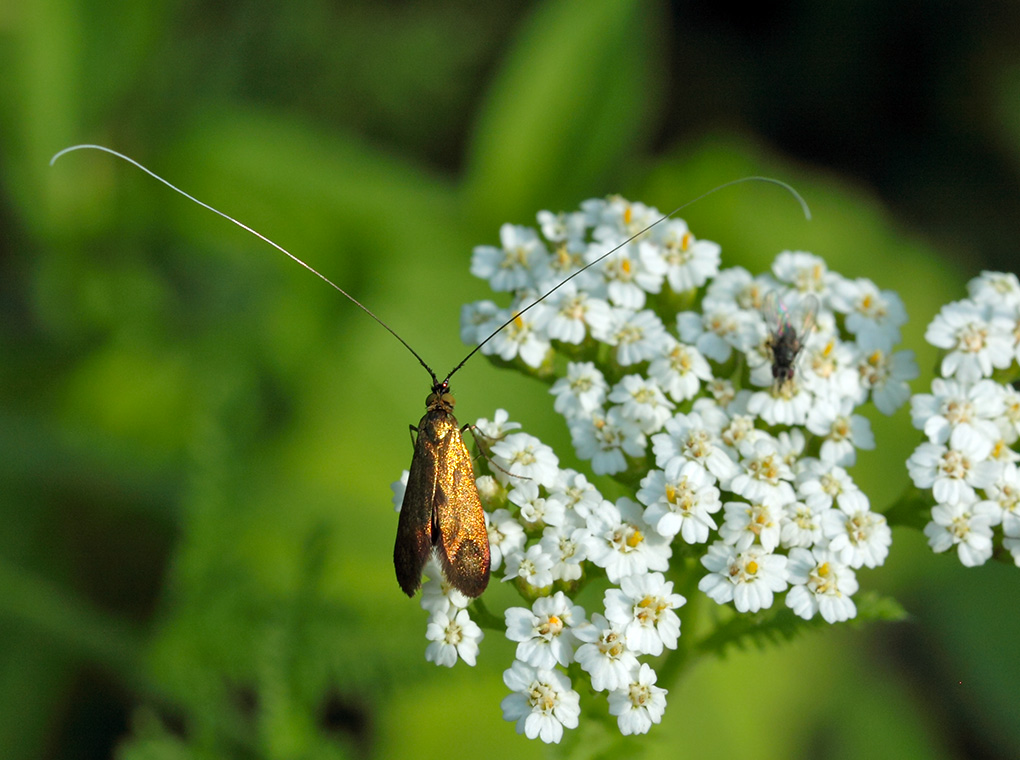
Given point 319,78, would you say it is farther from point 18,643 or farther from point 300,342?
point 18,643

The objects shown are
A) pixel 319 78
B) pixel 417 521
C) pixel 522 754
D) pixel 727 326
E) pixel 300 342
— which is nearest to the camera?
pixel 417 521

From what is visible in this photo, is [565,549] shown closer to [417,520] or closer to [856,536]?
[417,520]

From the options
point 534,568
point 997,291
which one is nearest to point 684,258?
point 997,291

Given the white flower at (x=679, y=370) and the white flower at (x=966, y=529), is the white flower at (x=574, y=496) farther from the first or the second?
the white flower at (x=966, y=529)

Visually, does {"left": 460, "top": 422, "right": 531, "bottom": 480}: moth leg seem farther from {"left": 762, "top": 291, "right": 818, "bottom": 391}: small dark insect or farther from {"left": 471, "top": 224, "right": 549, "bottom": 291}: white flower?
{"left": 762, "top": 291, "right": 818, "bottom": 391}: small dark insect

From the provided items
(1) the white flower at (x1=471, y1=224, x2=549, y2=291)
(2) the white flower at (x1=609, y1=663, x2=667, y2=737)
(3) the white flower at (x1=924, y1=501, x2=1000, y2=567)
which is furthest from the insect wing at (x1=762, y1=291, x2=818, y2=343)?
(2) the white flower at (x1=609, y1=663, x2=667, y2=737)

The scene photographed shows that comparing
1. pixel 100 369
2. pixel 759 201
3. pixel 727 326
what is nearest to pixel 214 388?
pixel 100 369

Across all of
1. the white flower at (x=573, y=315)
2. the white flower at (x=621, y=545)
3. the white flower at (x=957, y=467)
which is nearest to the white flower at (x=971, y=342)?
the white flower at (x=957, y=467)
